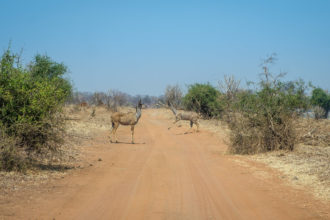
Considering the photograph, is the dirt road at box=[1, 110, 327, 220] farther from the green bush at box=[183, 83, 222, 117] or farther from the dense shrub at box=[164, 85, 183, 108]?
the dense shrub at box=[164, 85, 183, 108]

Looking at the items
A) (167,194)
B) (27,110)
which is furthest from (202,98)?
(167,194)

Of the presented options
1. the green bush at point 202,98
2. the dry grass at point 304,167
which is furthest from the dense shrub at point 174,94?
the dry grass at point 304,167

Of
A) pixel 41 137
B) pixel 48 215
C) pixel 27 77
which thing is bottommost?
pixel 48 215

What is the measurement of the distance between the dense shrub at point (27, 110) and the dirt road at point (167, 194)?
140 centimetres

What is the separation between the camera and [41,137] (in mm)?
10133

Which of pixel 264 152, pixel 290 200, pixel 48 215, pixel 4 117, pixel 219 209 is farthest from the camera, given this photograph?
pixel 264 152

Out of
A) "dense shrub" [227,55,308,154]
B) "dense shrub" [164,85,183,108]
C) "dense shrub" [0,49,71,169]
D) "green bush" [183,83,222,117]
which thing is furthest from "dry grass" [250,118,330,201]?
"dense shrub" [164,85,183,108]

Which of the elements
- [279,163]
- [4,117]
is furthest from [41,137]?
[279,163]

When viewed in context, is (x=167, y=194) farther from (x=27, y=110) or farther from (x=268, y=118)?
(x=268, y=118)

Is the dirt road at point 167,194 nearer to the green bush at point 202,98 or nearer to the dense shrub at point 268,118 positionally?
the dense shrub at point 268,118

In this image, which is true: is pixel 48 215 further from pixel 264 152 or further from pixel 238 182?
pixel 264 152

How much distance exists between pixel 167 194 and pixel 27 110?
448cm

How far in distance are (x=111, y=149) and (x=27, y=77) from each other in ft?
22.0

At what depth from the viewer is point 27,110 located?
32.0 ft
